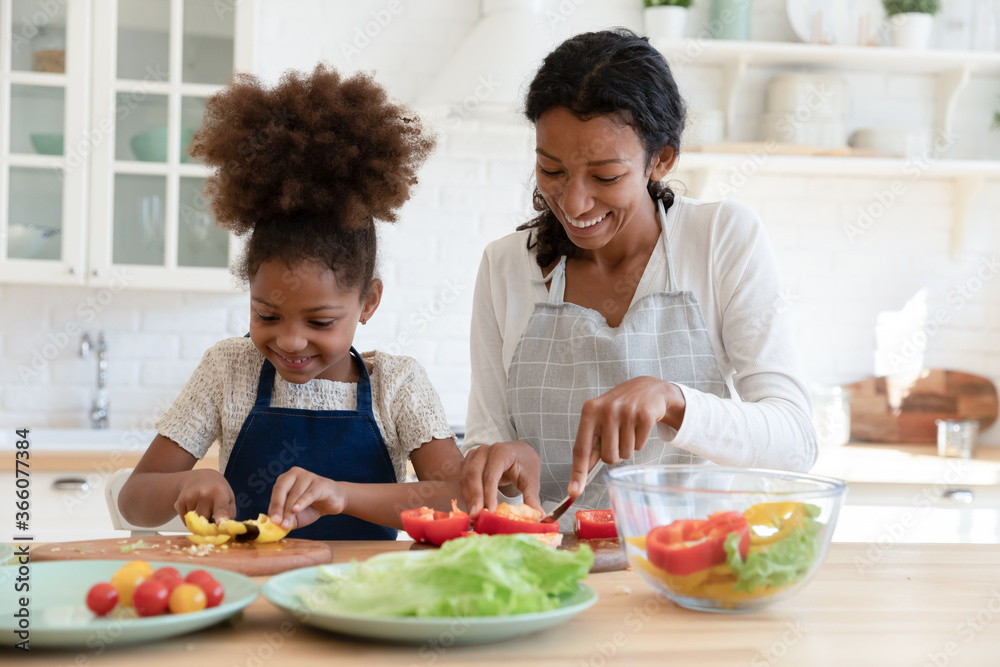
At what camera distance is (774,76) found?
318 centimetres

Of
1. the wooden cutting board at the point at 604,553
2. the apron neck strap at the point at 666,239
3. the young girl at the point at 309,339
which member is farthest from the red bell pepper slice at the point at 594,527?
the apron neck strap at the point at 666,239

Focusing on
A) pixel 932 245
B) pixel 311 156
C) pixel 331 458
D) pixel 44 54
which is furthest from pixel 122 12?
pixel 932 245

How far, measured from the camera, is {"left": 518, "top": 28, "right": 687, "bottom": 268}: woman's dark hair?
1393 millimetres

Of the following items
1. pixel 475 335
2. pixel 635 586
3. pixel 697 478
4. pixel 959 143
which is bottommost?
pixel 635 586

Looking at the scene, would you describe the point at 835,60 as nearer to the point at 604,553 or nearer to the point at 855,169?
the point at 855,169

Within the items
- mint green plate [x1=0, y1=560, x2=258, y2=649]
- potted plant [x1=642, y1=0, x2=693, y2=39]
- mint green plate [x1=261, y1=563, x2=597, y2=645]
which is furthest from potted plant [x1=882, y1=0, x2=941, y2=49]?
mint green plate [x1=0, y1=560, x2=258, y2=649]

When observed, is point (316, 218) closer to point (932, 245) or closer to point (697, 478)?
point (697, 478)

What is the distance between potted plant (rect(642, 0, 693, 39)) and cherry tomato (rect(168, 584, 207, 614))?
271 cm

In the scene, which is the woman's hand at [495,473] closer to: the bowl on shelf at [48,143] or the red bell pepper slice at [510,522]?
the red bell pepper slice at [510,522]

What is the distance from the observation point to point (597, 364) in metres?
1.56

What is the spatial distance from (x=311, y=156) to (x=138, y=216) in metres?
1.63

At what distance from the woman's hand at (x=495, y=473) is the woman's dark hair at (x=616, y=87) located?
1.68 feet

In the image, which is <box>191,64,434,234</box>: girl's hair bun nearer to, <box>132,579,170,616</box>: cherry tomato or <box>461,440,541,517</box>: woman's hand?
<box>461,440,541,517</box>: woman's hand

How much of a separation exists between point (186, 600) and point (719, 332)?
3.42ft
